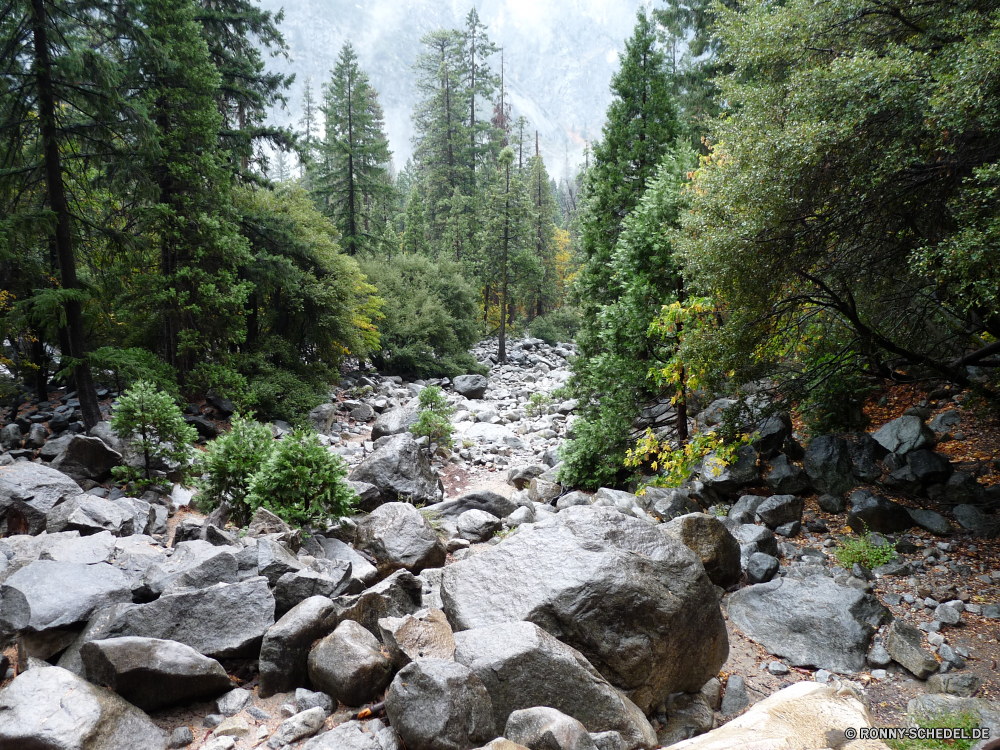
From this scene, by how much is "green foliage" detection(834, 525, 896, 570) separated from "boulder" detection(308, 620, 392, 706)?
565 centimetres

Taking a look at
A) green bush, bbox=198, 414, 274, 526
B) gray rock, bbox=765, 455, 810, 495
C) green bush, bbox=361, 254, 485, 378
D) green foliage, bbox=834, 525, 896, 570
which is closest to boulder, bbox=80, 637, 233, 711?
green bush, bbox=198, 414, 274, 526

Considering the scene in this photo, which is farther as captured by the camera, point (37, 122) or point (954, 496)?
point (37, 122)

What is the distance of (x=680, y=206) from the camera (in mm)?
9719

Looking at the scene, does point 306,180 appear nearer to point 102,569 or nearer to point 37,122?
point 37,122

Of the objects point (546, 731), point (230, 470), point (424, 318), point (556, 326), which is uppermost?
point (556, 326)

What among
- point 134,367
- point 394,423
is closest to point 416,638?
point 134,367

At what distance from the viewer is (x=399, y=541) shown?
732 cm

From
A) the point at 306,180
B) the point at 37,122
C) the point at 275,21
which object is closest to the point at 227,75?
the point at 275,21

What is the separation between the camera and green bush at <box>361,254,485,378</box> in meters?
24.8

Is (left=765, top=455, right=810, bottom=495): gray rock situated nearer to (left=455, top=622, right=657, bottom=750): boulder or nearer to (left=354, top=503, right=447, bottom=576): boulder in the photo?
(left=354, top=503, right=447, bottom=576): boulder

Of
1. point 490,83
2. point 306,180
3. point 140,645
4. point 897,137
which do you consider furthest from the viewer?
point 306,180

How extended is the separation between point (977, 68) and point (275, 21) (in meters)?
20.5

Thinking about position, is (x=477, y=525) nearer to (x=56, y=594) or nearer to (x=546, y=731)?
(x=56, y=594)

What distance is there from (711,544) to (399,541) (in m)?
3.99
